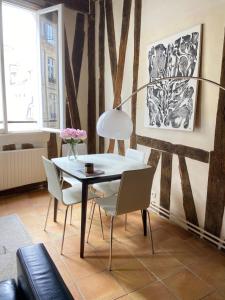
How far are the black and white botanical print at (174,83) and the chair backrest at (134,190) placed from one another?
799 millimetres

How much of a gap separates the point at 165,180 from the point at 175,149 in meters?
0.42

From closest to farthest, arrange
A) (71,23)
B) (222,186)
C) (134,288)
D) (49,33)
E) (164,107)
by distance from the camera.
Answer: (134,288) < (222,186) < (164,107) < (49,33) < (71,23)

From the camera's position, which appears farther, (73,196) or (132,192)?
(73,196)

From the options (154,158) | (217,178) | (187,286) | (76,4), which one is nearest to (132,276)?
(187,286)

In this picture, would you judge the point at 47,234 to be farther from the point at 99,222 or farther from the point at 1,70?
the point at 1,70

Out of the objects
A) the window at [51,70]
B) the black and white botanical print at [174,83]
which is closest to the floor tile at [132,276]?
the black and white botanical print at [174,83]

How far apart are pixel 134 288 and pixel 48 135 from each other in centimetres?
260

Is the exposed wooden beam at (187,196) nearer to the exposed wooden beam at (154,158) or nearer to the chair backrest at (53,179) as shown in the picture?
the exposed wooden beam at (154,158)

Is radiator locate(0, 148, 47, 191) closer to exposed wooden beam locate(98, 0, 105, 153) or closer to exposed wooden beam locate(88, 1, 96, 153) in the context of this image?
exposed wooden beam locate(88, 1, 96, 153)

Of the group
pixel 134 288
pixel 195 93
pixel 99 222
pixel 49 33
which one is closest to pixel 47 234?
pixel 99 222

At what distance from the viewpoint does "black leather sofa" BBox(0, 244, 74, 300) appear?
97 cm

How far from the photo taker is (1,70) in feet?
10.8

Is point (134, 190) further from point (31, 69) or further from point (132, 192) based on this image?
point (31, 69)

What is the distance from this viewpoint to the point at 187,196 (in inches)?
105
